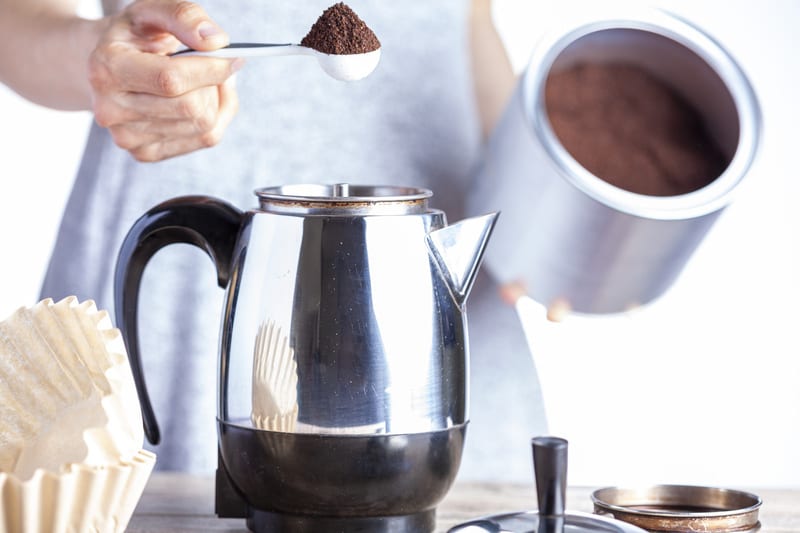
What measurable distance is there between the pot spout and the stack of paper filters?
215 mm

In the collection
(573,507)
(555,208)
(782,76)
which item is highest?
(782,76)

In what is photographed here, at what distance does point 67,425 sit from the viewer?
600mm

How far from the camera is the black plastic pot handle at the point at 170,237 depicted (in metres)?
0.68

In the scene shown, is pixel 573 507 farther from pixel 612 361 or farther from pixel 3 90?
pixel 3 90

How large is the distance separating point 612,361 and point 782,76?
427mm

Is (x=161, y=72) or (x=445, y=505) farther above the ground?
(x=161, y=72)

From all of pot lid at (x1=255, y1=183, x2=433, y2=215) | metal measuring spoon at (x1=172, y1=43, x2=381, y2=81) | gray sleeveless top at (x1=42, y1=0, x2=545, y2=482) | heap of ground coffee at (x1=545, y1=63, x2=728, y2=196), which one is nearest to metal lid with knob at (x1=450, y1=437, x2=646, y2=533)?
pot lid at (x1=255, y1=183, x2=433, y2=215)

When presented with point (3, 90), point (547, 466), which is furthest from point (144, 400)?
point (3, 90)

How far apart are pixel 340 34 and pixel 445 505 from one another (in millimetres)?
366

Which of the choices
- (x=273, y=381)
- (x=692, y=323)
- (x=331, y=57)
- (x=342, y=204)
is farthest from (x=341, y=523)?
(x=692, y=323)

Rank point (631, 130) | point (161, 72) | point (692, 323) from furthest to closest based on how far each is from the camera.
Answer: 1. point (692, 323)
2. point (631, 130)
3. point (161, 72)

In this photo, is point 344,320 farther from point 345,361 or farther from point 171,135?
point 171,135

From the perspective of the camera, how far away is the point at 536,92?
2.88ft

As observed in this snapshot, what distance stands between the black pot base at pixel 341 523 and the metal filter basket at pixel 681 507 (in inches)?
4.9
